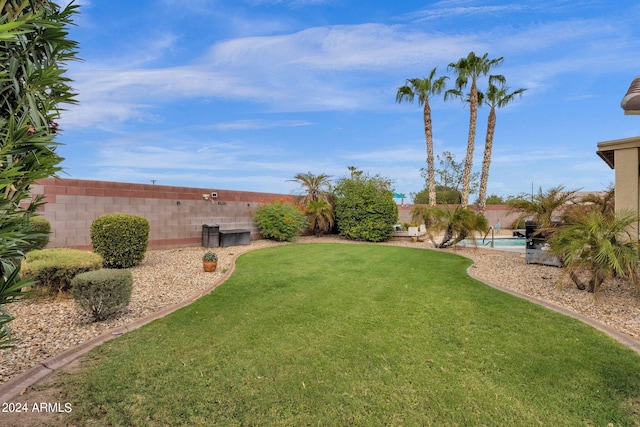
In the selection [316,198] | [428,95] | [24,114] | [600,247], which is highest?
[428,95]

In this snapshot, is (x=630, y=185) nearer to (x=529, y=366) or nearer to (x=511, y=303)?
(x=511, y=303)

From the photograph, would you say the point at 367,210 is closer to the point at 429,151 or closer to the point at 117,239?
the point at 429,151

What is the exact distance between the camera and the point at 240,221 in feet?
48.4

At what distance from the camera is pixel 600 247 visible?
534 cm

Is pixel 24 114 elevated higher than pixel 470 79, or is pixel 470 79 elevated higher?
pixel 470 79

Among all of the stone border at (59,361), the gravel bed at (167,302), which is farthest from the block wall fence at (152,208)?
the stone border at (59,361)

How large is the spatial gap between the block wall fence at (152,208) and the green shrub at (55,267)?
6.57 ft

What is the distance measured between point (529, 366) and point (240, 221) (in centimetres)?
1286

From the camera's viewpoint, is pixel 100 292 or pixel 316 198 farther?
pixel 316 198

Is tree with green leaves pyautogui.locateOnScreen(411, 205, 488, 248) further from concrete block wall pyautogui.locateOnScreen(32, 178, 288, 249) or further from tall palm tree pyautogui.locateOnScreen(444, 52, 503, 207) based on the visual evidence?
concrete block wall pyautogui.locateOnScreen(32, 178, 288, 249)

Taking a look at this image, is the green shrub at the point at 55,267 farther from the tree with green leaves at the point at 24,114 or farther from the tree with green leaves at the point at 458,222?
the tree with green leaves at the point at 458,222

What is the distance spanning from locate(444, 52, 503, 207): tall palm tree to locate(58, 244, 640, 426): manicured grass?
1562 centimetres

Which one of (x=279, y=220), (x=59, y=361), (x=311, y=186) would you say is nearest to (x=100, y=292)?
(x=59, y=361)

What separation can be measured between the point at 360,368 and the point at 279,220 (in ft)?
38.7
